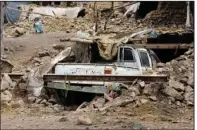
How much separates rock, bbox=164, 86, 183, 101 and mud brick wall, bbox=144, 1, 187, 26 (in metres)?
11.3

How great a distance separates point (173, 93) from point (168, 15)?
41.2 feet

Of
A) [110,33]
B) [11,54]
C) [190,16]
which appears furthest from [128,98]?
[190,16]

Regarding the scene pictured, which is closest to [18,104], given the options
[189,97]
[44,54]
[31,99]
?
[31,99]

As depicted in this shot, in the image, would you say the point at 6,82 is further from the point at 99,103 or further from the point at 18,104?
the point at 99,103

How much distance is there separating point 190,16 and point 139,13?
4940 mm

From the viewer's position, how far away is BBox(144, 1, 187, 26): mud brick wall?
24077mm

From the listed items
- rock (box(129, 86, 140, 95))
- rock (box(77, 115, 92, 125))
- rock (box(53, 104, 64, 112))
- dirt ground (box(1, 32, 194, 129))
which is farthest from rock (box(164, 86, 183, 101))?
rock (box(77, 115, 92, 125))

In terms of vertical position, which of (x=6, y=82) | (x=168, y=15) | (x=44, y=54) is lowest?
(x=6, y=82)

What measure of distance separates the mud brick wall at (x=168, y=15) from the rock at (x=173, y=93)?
11327 millimetres

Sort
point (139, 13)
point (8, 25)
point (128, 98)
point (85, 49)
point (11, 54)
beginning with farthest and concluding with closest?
point (139, 13)
point (8, 25)
point (11, 54)
point (85, 49)
point (128, 98)

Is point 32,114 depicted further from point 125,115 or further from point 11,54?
point 11,54

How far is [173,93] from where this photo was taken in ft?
41.0

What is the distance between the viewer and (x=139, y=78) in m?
12.8

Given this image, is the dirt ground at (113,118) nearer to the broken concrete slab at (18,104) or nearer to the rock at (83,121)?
the rock at (83,121)
